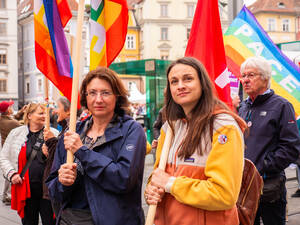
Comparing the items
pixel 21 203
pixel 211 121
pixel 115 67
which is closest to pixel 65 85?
pixel 21 203

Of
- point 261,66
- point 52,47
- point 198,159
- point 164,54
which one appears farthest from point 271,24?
point 198,159

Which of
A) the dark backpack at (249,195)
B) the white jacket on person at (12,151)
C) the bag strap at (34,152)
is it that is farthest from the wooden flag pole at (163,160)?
the white jacket on person at (12,151)

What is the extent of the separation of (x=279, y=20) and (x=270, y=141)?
65981mm

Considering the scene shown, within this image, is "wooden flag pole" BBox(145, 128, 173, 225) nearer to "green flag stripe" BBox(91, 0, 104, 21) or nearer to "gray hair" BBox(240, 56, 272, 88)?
"gray hair" BBox(240, 56, 272, 88)

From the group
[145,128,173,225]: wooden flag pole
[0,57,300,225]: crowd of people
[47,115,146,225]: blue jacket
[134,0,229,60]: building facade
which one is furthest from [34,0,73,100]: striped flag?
[134,0,229,60]: building facade

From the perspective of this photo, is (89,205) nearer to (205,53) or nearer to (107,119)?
(107,119)

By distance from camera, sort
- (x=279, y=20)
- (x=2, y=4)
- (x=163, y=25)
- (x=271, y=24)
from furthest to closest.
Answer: (x=279, y=20) < (x=271, y=24) < (x=163, y=25) < (x=2, y=4)

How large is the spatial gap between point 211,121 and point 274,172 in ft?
5.27

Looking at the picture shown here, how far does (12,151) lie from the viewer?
500cm

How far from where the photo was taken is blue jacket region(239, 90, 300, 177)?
3727 millimetres

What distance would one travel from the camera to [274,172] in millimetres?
3775

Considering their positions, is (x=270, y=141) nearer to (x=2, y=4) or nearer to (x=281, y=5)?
(x=2, y=4)

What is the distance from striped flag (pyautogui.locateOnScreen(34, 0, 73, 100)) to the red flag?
1.23 metres

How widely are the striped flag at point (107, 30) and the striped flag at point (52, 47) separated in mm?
302
